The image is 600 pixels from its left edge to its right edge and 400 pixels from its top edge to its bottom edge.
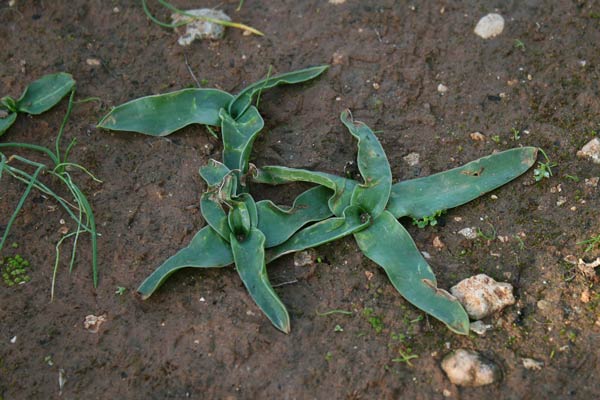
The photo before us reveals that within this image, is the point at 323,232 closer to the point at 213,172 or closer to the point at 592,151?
the point at 213,172

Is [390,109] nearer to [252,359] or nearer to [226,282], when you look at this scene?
[226,282]

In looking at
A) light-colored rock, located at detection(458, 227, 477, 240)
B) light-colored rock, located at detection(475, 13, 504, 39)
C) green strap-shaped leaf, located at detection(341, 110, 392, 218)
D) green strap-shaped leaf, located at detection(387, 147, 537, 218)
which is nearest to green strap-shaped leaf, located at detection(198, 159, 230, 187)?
green strap-shaped leaf, located at detection(341, 110, 392, 218)

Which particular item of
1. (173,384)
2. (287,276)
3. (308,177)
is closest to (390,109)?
(308,177)

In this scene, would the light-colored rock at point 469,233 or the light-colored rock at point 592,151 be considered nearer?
the light-colored rock at point 469,233

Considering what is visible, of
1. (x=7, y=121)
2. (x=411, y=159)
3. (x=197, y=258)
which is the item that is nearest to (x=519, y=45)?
(x=411, y=159)

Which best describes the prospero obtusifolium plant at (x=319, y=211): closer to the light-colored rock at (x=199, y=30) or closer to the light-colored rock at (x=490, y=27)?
the light-colored rock at (x=199, y=30)

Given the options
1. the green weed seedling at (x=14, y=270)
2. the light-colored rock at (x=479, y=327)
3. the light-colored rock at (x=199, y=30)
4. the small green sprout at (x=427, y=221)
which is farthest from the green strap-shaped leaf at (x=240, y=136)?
the light-colored rock at (x=479, y=327)

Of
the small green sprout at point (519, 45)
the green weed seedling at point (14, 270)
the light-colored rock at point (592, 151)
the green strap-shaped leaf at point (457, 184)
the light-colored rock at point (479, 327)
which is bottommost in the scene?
the green weed seedling at point (14, 270)
